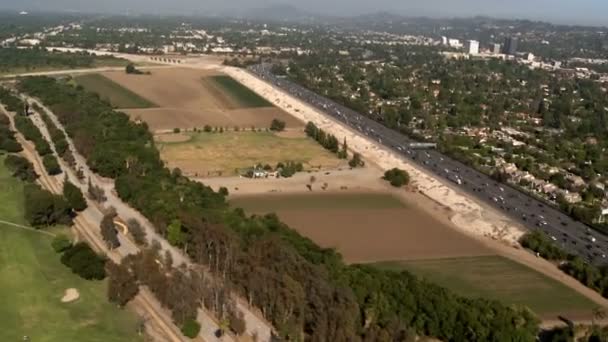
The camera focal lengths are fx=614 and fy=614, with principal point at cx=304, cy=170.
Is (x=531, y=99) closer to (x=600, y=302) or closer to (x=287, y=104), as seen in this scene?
(x=287, y=104)

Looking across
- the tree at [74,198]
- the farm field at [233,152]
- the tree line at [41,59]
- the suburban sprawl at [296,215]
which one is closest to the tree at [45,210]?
the suburban sprawl at [296,215]

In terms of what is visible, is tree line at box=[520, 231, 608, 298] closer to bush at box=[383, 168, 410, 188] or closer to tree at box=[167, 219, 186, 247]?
bush at box=[383, 168, 410, 188]

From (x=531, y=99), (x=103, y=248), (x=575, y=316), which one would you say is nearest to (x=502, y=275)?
(x=575, y=316)

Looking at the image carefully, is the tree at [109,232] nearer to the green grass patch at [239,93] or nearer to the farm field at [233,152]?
the farm field at [233,152]

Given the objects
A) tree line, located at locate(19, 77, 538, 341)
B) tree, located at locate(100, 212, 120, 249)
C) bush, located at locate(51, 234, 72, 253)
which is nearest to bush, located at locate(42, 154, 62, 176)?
tree line, located at locate(19, 77, 538, 341)

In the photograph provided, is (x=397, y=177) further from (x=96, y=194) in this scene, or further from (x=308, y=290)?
(x=308, y=290)

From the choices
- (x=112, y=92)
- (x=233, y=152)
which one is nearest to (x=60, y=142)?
(x=233, y=152)
